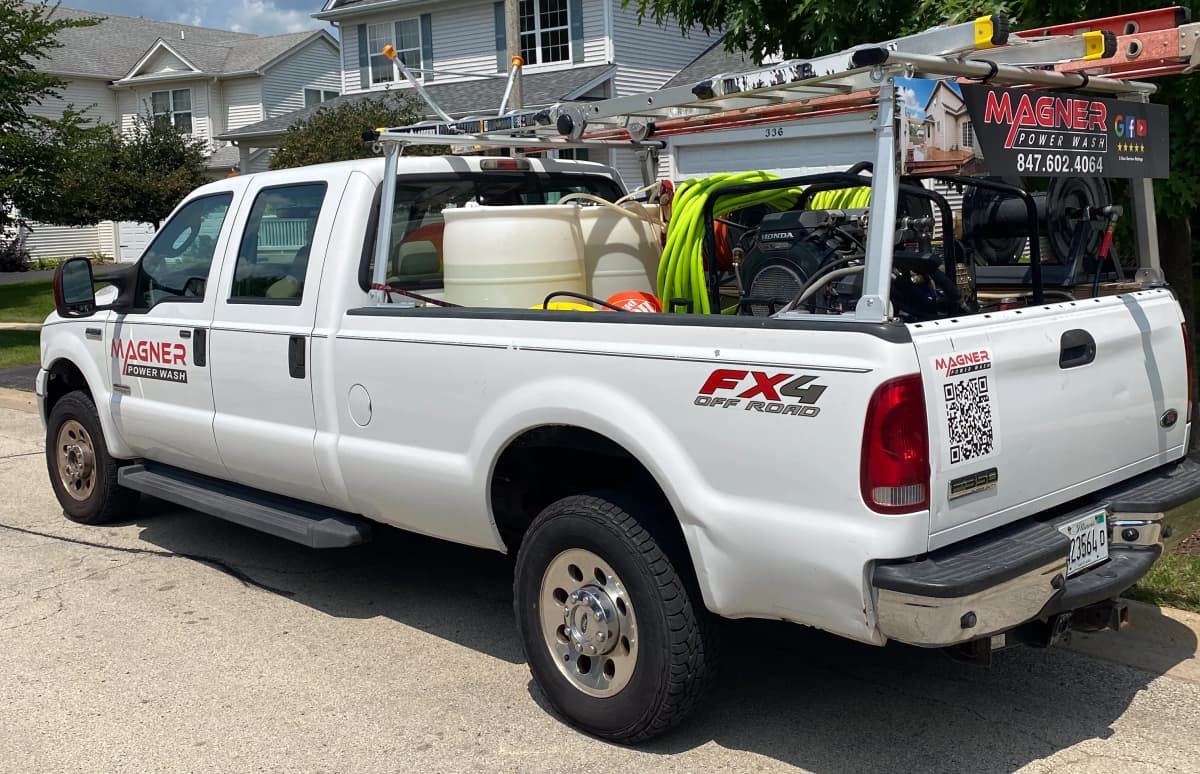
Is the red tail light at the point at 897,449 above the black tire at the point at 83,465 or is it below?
above

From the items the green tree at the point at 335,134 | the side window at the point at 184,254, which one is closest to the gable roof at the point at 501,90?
the green tree at the point at 335,134

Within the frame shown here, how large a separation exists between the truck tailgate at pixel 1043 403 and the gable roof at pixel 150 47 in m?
36.7

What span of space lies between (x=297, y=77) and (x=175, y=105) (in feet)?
14.3

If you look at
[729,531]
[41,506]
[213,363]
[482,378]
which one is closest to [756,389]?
[729,531]

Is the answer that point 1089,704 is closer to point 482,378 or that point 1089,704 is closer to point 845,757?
point 845,757

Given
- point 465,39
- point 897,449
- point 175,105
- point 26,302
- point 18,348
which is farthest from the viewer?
point 175,105

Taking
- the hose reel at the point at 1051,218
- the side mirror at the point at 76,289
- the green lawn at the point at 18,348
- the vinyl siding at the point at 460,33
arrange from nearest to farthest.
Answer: the hose reel at the point at 1051,218 < the side mirror at the point at 76,289 < the green lawn at the point at 18,348 < the vinyl siding at the point at 460,33

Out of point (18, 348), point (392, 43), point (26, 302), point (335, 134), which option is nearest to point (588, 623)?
point (18, 348)

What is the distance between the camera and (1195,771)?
383cm

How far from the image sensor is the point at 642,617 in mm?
Answer: 3912

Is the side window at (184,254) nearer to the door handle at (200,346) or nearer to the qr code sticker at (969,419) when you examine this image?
the door handle at (200,346)

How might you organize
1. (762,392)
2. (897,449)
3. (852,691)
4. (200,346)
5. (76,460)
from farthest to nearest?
(76,460) < (200,346) < (852,691) < (762,392) < (897,449)

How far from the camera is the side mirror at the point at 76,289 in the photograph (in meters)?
6.50

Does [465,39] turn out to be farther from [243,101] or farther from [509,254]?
[509,254]
